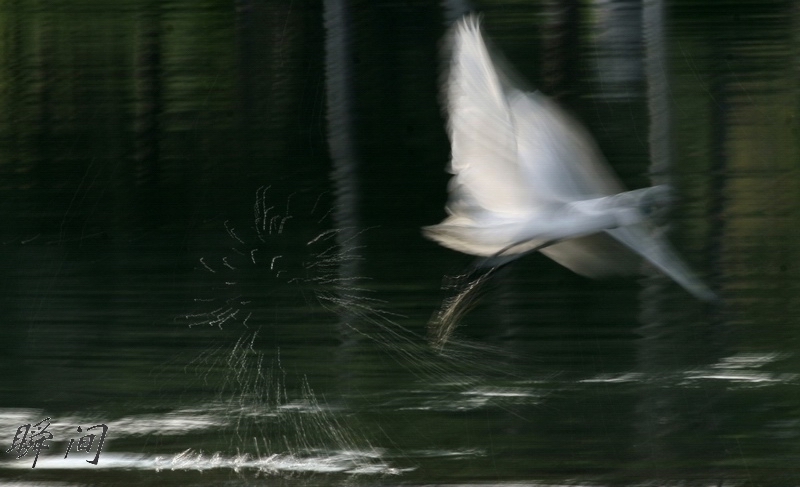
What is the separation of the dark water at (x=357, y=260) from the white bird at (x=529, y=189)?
5 centimetres

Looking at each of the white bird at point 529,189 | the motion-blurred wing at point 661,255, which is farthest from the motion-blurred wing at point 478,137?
the motion-blurred wing at point 661,255

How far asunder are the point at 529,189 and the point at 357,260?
48 cm

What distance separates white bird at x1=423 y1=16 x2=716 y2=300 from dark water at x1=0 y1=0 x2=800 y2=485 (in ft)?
0.16

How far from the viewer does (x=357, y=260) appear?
2119 millimetres

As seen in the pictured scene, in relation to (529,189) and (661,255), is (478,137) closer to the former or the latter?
(529,189)

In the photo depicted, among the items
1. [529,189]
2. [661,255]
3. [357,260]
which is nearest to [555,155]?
[529,189]

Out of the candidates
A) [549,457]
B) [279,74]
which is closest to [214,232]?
[279,74]

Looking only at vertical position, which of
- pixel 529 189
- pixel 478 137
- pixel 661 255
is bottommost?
pixel 661 255

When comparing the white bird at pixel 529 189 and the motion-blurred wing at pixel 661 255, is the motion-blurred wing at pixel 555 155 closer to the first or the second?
the white bird at pixel 529 189

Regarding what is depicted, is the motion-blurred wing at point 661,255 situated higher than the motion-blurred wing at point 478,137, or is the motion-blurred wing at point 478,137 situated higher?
the motion-blurred wing at point 478,137

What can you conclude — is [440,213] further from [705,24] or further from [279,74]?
[705,24]

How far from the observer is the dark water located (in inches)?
80.9

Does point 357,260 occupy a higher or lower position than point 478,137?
lower

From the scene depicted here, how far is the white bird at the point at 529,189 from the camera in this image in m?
1.99
